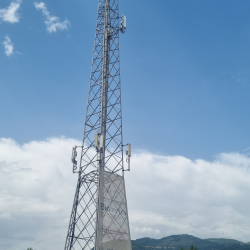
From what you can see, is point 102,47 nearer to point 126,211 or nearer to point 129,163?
point 129,163

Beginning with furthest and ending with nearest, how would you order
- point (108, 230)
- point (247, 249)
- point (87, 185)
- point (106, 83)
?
point (247, 249) < point (106, 83) < point (87, 185) < point (108, 230)

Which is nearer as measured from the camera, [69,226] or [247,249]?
[69,226]

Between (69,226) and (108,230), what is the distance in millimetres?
3030

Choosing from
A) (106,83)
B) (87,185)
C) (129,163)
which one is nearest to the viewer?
(87,185)

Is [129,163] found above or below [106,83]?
below

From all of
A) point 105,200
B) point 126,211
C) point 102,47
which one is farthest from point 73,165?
point 102,47

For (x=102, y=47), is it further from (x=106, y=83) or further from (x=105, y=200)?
(x=105, y=200)

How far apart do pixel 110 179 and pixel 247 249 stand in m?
164

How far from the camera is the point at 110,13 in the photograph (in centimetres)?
2928

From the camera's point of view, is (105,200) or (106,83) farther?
(106,83)

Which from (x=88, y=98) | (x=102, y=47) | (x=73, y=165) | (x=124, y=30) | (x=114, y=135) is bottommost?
(x=73, y=165)

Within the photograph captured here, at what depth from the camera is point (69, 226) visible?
892 inches

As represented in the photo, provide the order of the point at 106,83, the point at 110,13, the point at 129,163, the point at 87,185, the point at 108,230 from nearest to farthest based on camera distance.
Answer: the point at 108,230 → the point at 87,185 → the point at 129,163 → the point at 106,83 → the point at 110,13

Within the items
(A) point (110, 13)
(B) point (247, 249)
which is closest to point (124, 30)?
(A) point (110, 13)
